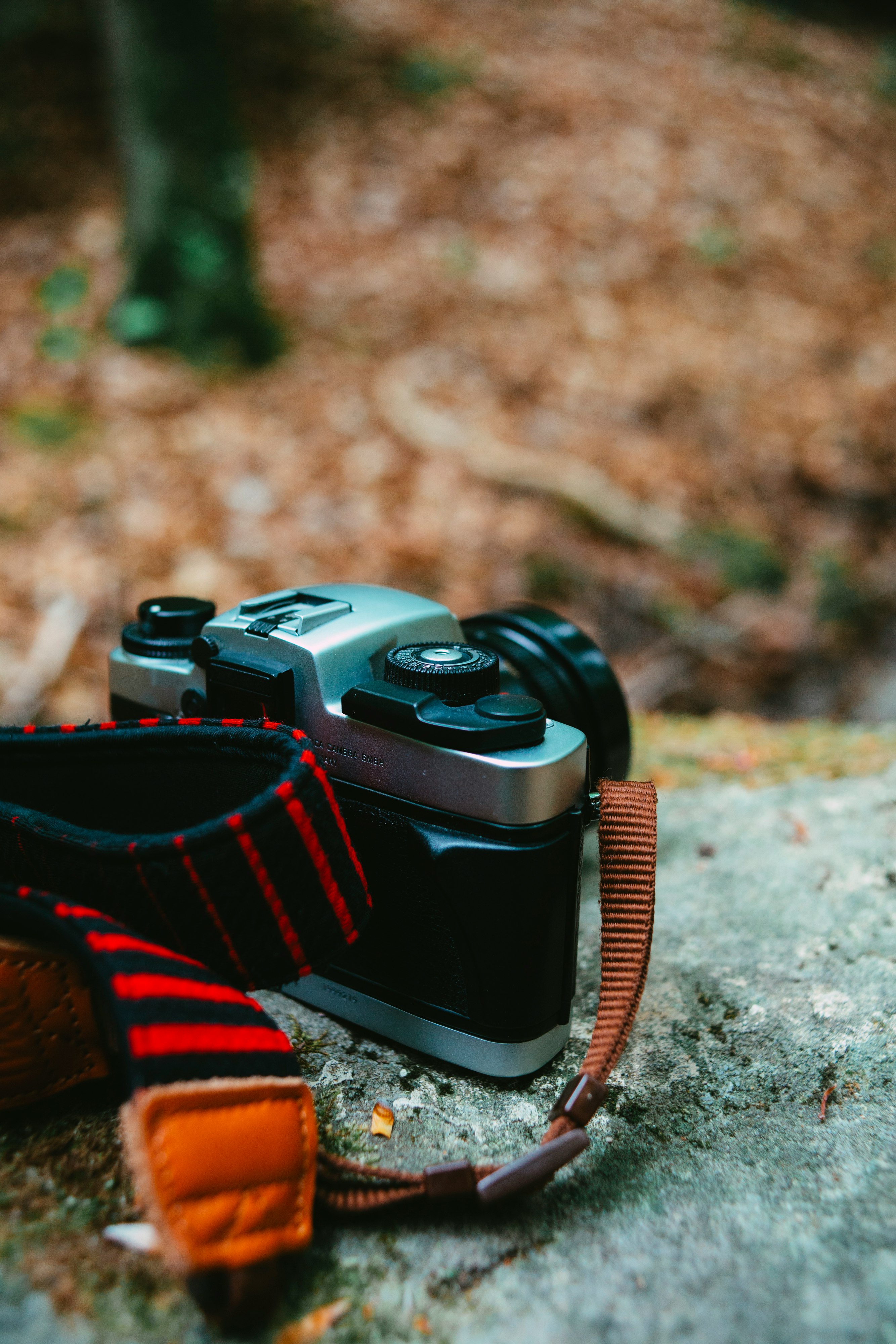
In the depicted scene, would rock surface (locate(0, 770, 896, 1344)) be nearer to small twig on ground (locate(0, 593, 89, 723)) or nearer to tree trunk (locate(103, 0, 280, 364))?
small twig on ground (locate(0, 593, 89, 723))

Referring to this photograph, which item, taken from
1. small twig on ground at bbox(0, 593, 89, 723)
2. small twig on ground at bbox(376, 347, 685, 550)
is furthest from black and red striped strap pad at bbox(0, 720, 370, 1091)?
small twig on ground at bbox(376, 347, 685, 550)

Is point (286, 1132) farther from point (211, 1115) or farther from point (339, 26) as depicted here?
point (339, 26)

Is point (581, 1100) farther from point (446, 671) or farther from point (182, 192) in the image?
point (182, 192)

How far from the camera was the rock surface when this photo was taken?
0.55m

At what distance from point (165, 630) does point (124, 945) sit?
0.39 meters

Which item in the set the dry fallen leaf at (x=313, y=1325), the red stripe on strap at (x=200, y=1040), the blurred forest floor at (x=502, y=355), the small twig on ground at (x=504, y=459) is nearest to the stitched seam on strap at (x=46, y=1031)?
the red stripe on strap at (x=200, y=1040)

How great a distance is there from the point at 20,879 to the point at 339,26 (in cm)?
387

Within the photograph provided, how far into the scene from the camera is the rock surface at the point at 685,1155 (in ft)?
1.80

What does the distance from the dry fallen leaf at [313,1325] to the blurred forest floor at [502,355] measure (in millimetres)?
980

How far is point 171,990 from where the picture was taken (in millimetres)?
579

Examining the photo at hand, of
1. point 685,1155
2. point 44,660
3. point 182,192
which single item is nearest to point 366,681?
point 685,1155

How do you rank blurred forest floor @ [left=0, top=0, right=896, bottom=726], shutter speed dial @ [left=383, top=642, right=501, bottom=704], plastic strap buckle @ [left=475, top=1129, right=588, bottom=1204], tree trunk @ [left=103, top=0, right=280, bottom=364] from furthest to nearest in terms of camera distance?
tree trunk @ [left=103, top=0, right=280, bottom=364] → blurred forest floor @ [left=0, top=0, right=896, bottom=726] → shutter speed dial @ [left=383, top=642, right=501, bottom=704] → plastic strap buckle @ [left=475, top=1129, right=588, bottom=1204]

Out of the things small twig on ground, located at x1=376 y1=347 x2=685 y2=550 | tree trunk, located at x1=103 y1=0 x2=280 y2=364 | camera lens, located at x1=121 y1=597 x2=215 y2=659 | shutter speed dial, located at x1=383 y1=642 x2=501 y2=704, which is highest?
tree trunk, located at x1=103 y1=0 x2=280 y2=364

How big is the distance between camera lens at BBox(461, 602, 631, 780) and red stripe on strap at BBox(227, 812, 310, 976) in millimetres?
354
